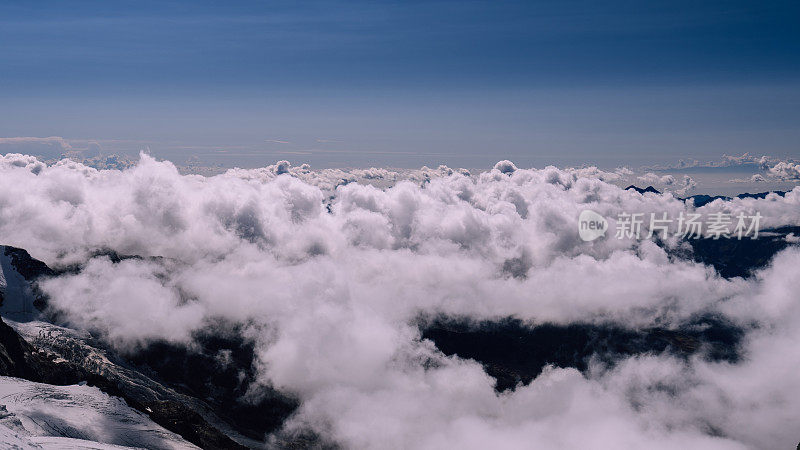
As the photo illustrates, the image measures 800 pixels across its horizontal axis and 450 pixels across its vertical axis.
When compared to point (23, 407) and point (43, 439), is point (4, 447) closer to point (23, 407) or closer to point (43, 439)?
point (43, 439)

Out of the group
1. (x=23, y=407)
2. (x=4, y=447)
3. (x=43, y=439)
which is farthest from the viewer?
(x=23, y=407)

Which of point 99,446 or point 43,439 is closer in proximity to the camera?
point 43,439

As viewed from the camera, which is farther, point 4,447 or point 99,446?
point 99,446

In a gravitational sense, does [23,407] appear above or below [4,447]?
below

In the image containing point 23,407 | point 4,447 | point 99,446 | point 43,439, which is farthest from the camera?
point 23,407

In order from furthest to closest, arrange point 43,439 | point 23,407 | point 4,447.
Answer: point 23,407, point 43,439, point 4,447

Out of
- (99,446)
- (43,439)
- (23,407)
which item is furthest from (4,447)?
(23,407)

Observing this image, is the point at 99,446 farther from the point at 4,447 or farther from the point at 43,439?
the point at 4,447

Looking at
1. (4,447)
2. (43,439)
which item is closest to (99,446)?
(43,439)
